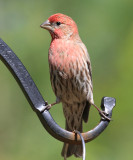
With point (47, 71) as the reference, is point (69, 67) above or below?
above

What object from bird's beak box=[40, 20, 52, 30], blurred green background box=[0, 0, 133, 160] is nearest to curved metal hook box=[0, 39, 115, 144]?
bird's beak box=[40, 20, 52, 30]

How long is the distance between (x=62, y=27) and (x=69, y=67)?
15.8 inches


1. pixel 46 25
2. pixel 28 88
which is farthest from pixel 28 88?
pixel 46 25

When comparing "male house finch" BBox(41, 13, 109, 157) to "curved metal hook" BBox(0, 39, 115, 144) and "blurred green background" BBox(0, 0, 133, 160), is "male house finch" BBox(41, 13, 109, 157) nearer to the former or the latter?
"blurred green background" BBox(0, 0, 133, 160)

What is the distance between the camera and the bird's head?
14.5 ft

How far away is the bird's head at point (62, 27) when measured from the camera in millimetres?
4434

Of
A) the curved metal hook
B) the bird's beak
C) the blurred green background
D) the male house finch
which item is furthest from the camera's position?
the blurred green background

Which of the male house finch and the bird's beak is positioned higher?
the bird's beak

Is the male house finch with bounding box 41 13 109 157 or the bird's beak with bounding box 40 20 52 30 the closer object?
the male house finch with bounding box 41 13 109 157

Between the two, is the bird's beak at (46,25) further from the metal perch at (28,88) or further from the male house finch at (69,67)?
the metal perch at (28,88)

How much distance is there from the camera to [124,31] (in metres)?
5.65

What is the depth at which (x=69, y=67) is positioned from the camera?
429 centimetres

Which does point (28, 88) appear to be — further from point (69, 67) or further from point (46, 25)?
point (46, 25)

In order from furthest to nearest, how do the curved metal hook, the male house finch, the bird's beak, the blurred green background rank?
the blurred green background < the bird's beak < the male house finch < the curved metal hook
